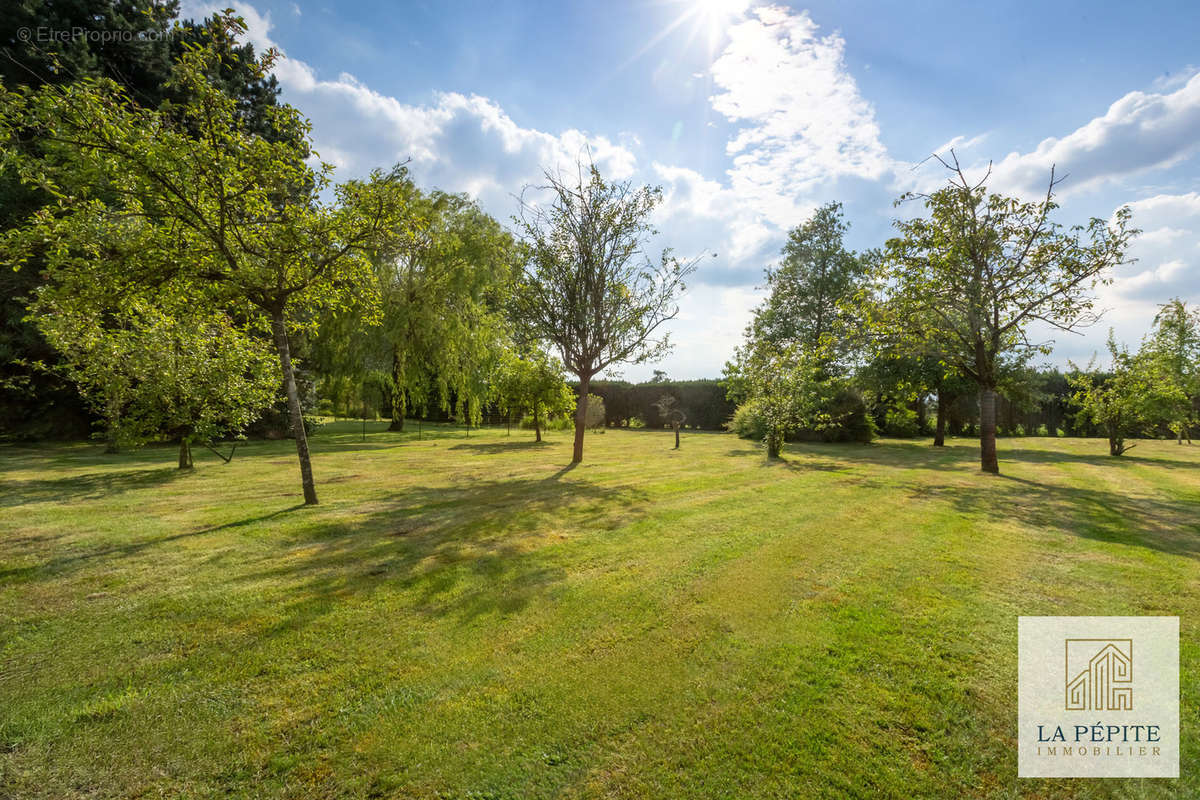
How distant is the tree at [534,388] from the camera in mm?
16969

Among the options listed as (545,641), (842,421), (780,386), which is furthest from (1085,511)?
(842,421)

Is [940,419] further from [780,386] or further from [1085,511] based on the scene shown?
[1085,511]

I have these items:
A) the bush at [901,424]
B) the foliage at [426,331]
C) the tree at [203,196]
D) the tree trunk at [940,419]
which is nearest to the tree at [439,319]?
the foliage at [426,331]

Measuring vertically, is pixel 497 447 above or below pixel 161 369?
below

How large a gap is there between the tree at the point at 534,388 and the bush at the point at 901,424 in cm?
1326

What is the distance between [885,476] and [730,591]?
765 cm

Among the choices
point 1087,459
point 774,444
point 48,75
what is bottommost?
point 1087,459

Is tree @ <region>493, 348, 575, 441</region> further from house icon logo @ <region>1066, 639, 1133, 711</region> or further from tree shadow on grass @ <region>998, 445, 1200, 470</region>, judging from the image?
house icon logo @ <region>1066, 639, 1133, 711</region>

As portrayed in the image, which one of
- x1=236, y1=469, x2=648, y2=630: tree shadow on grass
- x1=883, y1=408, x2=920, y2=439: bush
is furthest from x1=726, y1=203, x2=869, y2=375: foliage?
x1=236, y1=469, x2=648, y2=630: tree shadow on grass

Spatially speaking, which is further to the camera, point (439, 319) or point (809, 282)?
point (809, 282)

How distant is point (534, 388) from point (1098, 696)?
16.1 meters

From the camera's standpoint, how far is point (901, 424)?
19812mm

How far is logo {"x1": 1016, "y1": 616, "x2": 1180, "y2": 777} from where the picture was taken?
1985mm

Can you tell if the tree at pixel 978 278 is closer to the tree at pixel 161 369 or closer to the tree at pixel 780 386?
the tree at pixel 780 386
